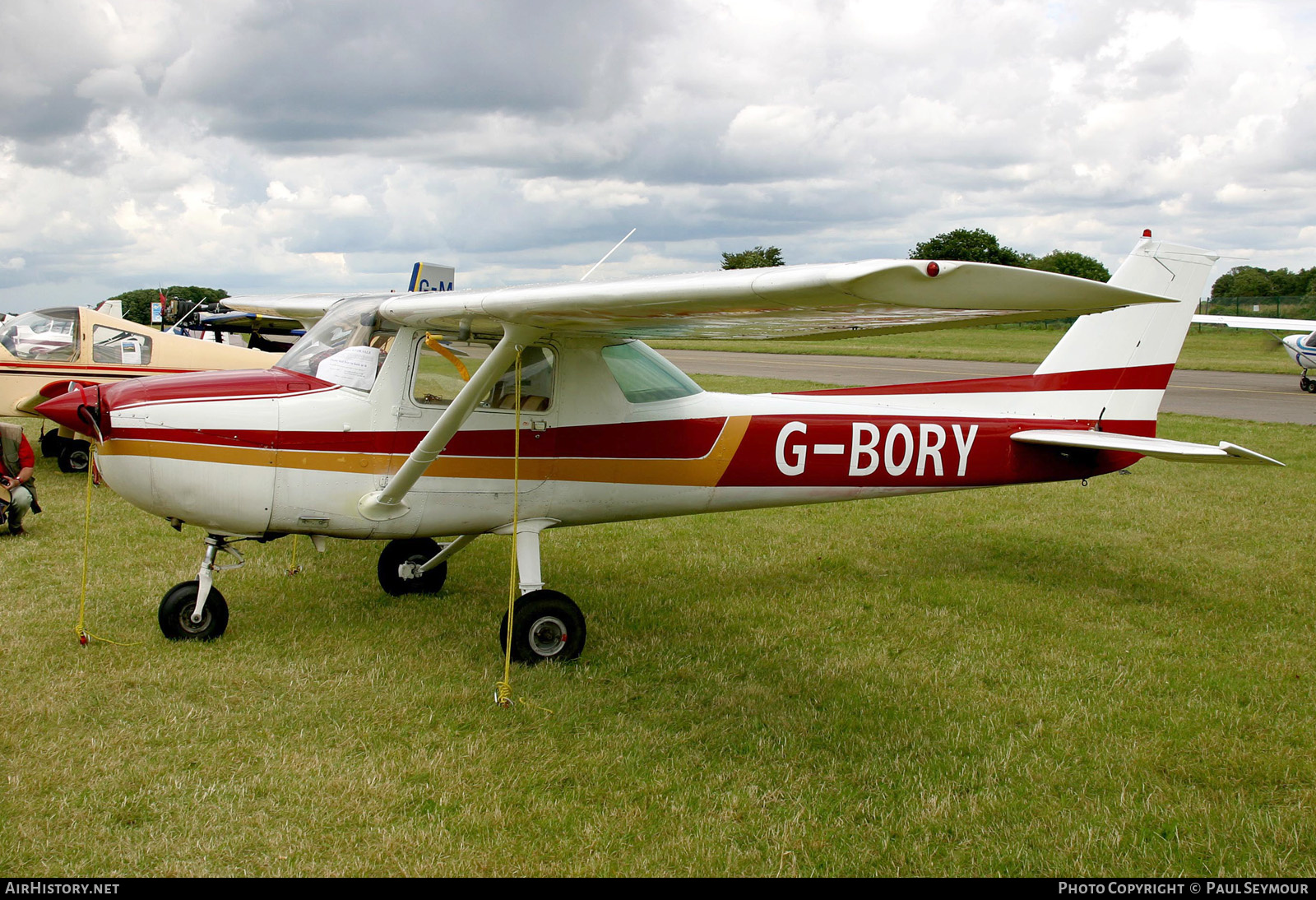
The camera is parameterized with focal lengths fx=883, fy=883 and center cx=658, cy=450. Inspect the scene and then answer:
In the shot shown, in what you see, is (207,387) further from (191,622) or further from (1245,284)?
(1245,284)

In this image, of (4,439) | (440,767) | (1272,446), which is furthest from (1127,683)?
(1272,446)

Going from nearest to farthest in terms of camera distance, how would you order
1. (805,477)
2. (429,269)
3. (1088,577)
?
1. (805,477)
2. (1088,577)
3. (429,269)

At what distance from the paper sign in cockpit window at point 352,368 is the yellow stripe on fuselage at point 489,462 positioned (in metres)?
0.43

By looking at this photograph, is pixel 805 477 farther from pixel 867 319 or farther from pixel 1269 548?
pixel 1269 548

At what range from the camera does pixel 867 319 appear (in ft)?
13.0

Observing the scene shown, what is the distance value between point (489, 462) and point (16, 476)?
5824mm

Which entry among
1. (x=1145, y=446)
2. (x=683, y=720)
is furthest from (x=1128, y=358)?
(x=683, y=720)

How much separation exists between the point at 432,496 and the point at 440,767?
5.95ft

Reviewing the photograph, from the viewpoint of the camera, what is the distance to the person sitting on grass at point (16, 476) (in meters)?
7.88

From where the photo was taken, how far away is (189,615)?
540 cm

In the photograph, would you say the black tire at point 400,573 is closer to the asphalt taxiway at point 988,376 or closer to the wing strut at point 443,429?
the wing strut at point 443,429

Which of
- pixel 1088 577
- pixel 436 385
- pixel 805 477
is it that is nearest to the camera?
pixel 436 385

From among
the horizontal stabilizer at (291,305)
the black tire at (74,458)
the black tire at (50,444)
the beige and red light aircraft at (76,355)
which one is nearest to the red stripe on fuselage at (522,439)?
the horizontal stabilizer at (291,305)

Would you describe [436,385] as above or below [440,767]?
above
